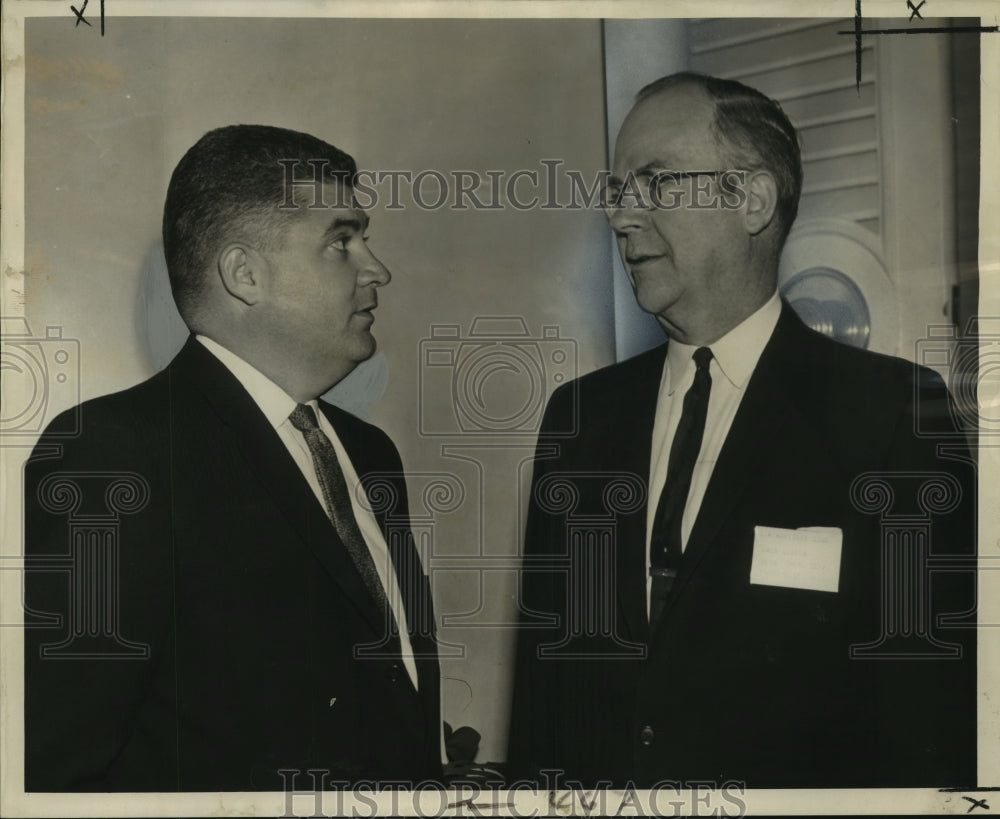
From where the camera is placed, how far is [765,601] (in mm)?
2719

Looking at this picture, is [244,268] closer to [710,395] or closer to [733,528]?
[710,395]

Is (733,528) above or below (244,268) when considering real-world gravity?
below

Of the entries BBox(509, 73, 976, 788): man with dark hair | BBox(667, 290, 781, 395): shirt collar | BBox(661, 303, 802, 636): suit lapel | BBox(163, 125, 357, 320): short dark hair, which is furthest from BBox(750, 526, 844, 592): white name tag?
BBox(163, 125, 357, 320): short dark hair

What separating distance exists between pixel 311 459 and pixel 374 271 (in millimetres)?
509

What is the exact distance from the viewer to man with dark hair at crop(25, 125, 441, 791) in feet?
8.95

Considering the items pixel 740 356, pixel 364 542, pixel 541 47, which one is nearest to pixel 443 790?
pixel 364 542

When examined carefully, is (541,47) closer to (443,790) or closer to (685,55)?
(685,55)

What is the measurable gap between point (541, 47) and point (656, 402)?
3.17 ft

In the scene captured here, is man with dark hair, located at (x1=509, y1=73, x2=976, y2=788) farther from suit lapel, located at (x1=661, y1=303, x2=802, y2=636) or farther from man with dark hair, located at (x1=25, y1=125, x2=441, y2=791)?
man with dark hair, located at (x1=25, y1=125, x2=441, y2=791)

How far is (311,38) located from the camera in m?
2.80

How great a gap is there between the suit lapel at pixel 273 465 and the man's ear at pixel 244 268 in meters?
0.18

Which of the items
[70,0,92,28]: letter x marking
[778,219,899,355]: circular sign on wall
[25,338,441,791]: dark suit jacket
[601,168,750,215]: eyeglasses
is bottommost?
[25,338,441,791]: dark suit jacket

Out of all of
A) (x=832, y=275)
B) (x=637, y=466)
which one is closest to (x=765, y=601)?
(x=637, y=466)

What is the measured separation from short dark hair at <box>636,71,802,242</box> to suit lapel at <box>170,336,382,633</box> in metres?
1.28
